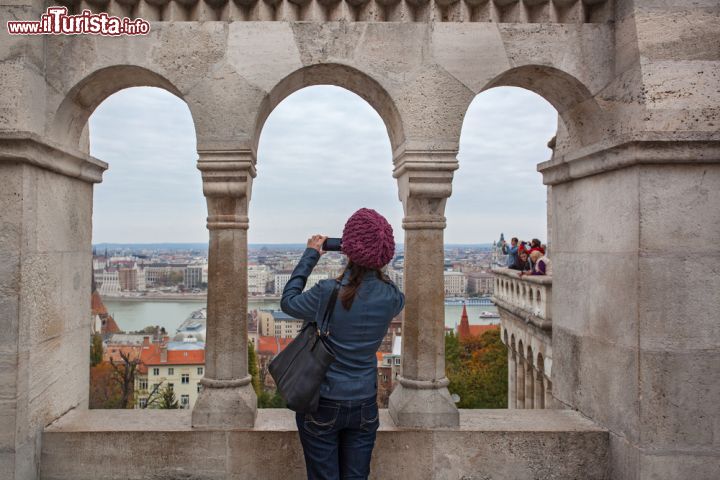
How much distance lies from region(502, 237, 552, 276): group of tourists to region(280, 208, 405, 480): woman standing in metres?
6.82

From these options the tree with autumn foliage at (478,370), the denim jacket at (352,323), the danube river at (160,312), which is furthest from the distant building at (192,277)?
the denim jacket at (352,323)

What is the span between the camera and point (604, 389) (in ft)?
10.6

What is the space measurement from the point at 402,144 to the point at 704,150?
158 cm

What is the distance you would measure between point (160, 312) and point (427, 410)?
6266 centimetres

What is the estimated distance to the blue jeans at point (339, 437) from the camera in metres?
2.28

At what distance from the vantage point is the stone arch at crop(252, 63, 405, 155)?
3.16 metres

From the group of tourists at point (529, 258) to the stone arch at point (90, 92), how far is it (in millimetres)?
6759

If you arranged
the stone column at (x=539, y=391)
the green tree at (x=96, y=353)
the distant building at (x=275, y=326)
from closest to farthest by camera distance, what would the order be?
the stone column at (x=539, y=391) → the distant building at (x=275, y=326) → the green tree at (x=96, y=353)

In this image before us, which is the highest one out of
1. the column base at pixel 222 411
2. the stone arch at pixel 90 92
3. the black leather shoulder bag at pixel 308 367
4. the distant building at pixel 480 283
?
the stone arch at pixel 90 92

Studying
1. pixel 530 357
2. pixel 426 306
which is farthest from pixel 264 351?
pixel 426 306

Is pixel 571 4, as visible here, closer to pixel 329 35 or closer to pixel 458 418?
pixel 329 35

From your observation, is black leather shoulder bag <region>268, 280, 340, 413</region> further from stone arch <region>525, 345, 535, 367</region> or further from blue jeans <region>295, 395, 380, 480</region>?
stone arch <region>525, 345, 535, 367</region>

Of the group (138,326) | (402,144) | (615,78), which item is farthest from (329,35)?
(138,326)

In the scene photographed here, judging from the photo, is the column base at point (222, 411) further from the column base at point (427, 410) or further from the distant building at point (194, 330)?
the distant building at point (194, 330)
